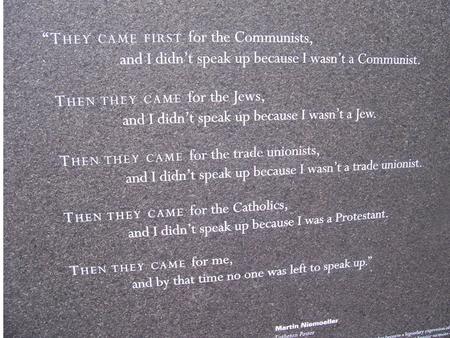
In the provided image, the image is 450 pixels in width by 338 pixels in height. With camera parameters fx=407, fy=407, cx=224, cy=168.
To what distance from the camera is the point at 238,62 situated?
1.40 metres

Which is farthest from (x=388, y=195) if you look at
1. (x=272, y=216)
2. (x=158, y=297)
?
(x=158, y=297)

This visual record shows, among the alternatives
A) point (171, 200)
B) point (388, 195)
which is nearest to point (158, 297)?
point (171, 200)

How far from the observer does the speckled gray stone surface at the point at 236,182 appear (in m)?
1.32

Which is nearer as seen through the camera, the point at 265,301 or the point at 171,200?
the point at 171,200

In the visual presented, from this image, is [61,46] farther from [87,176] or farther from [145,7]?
[87,176]

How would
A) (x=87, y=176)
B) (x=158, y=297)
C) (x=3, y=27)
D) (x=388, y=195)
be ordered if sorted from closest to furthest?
(x=3, y=27)
(x=87, y=176)
(x=158, y=297)
(x=388, y=195)

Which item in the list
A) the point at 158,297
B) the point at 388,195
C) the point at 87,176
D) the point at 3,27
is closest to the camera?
the point at 3,27

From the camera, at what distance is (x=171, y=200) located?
55.9 inches

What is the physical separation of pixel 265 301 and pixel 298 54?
3.00ft

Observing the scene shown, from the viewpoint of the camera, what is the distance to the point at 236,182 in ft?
A: 4.76

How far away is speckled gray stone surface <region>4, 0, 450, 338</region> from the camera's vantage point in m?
1.32

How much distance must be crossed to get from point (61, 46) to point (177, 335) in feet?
3.53

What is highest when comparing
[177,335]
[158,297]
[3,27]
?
[3,27]

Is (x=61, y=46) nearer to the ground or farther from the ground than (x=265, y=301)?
farther from the ground
